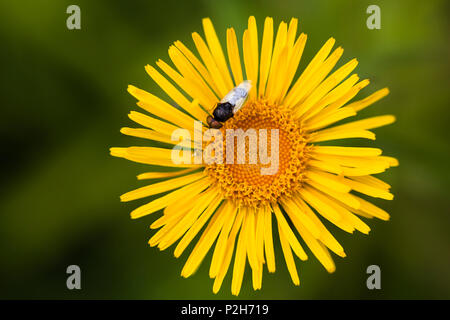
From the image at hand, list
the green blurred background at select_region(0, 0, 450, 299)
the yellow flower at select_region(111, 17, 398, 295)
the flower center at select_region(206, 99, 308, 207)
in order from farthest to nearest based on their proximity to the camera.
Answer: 1. the green blurred background at select_region(0, 0, 450, 299)
2. the flower center at select_region(206, 99, 308, 207)
3. the yellow flower at select_region(111, 17, 398, 295)

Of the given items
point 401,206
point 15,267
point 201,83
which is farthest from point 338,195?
point 15,267

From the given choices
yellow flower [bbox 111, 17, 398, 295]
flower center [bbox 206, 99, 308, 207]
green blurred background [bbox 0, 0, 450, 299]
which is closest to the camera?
yellow flower [bbox 111, 17, 398, 295]

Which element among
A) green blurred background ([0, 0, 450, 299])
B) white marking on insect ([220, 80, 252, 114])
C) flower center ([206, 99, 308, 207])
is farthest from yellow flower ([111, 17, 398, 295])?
green blurred background ([0, 0, 450, 299])

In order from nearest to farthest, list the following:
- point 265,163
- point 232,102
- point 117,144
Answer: point 232,102 < point 265,163 < point 117,144

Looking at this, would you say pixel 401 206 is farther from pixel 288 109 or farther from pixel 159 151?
pixel 159 151

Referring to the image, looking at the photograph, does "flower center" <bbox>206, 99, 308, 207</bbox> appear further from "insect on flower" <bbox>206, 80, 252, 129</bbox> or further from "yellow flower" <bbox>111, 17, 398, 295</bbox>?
"insect on flower" <bbox>206, 80, 252, 129</bbox>

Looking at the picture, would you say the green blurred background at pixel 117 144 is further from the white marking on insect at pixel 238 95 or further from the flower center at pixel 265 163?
the white marking on insect at pixel 238 95

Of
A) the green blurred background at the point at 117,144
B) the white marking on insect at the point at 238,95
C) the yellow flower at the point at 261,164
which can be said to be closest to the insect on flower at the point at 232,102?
the white marking on insect at the point at 238,95

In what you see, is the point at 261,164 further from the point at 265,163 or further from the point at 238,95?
the point at 238,95

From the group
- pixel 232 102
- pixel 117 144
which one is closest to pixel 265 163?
pixel 232 102
